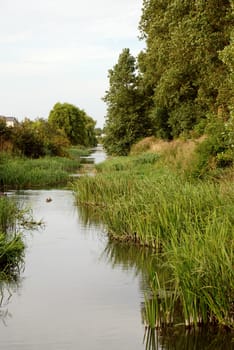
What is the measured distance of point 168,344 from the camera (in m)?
7.10

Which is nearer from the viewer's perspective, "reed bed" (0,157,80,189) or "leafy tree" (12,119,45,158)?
"reed bed" (0,157,80,189)

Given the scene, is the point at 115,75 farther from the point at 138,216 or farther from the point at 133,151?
the point at 138,216

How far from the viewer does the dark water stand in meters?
7.20

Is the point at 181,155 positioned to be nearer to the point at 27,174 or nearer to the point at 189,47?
the point at 189,47

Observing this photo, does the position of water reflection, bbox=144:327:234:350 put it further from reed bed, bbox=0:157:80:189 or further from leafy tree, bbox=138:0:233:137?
reed bed, bbox=0:157:80:189

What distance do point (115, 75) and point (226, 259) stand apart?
126 feet

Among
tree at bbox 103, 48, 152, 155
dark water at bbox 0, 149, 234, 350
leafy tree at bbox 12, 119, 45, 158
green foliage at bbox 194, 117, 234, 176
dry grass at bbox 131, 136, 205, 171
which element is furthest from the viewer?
tree at bbox 103, 48, 152, 155

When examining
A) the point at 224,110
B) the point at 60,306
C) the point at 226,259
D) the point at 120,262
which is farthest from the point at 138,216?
the point at 224,110

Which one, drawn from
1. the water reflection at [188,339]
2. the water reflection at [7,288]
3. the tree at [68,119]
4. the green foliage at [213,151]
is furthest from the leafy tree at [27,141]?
the tree at [68,119]

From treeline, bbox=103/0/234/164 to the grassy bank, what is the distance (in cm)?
302

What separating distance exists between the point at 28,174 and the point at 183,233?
69.6 feet

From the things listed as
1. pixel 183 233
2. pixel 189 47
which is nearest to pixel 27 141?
pixel 189 47

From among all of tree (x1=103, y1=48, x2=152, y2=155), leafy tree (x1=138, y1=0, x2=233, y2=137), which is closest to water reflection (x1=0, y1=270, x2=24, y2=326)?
leafy tree (x1=138, y1=0, x2=233, y2=137)

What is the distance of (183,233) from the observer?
8.33m
